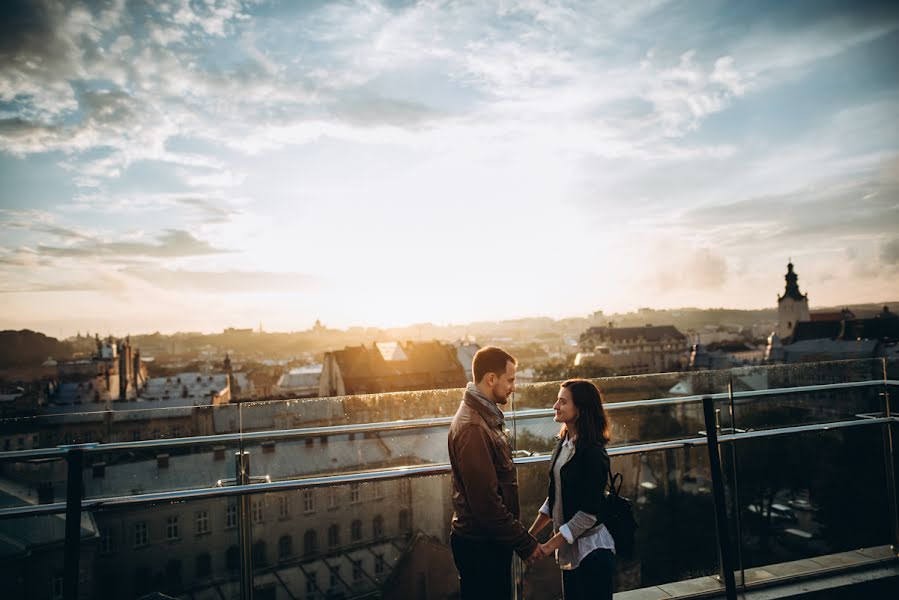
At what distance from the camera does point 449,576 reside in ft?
12.0

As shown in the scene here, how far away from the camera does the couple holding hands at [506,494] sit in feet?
9.11

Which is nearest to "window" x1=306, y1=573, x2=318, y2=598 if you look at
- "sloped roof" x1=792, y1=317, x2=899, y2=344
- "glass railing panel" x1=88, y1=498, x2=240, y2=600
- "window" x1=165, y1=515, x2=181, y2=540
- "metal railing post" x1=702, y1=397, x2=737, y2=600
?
"glass railing panel" x1=88, y1=498, x2=240, y2=600

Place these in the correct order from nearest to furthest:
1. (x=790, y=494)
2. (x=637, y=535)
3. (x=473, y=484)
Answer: (x=473, y=484) → (x=637, y=535) → (x=790, y=494)

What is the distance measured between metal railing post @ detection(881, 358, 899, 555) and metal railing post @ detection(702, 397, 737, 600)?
1770 millimetres

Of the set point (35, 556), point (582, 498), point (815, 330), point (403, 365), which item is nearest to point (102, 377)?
point (403, 365)

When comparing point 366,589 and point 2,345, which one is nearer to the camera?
point 366,589

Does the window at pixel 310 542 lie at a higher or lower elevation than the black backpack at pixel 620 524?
lower

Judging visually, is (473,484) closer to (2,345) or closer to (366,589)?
(366,589)

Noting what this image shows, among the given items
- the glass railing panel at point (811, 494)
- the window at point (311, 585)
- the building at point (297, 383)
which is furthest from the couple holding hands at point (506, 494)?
the building at point (297, 383)

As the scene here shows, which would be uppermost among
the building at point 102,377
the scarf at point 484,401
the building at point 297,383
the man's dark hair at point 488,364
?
the man's dark hair at point 488,364

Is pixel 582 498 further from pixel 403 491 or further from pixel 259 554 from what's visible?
pixel 259 554

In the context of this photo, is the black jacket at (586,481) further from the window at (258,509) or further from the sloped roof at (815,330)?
the sloped roof at (815,330)

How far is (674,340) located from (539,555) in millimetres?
133769

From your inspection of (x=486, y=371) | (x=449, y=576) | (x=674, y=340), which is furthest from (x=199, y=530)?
(x=674, y=340)
